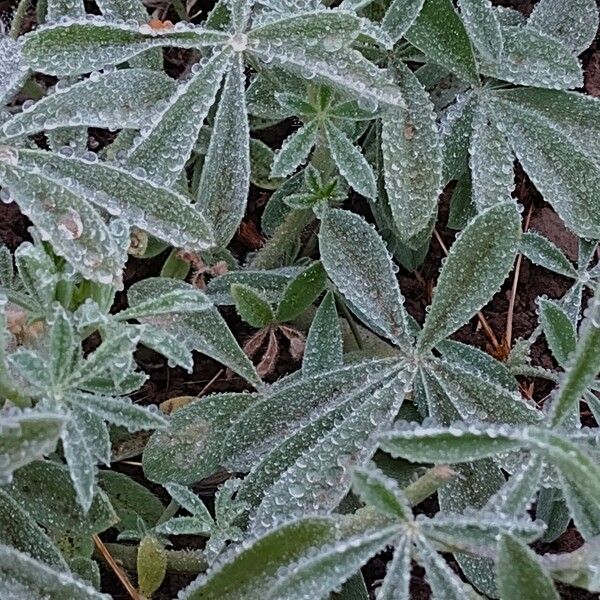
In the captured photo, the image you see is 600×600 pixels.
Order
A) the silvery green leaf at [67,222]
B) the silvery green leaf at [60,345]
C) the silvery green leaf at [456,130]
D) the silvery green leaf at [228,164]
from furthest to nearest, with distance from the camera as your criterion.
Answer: the silvery green leaf at [456,130]
the silvery green leaf at [228,164]
the silvery green leaf at [67,222]
the silvery green leaf at [60,345]

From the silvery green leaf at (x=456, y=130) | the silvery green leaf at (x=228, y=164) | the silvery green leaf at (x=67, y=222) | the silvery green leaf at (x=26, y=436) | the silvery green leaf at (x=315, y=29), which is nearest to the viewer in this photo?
the silvery green leaf at (x=26, y=436)

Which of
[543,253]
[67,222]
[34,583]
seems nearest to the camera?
[34,583]

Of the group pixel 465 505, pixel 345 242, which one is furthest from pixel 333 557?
pixel 345 242

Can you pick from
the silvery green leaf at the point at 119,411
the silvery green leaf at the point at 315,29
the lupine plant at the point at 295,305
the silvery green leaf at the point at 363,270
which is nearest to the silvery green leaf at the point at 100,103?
the lupine plant at the point at 295,305

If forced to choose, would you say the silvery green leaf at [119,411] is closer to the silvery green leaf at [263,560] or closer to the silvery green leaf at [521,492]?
the silvery green leaf at [263,560]

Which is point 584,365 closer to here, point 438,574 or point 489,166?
point 438,574

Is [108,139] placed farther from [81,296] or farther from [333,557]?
[333,557]

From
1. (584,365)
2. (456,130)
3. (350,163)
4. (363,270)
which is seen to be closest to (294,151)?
(350,163)
